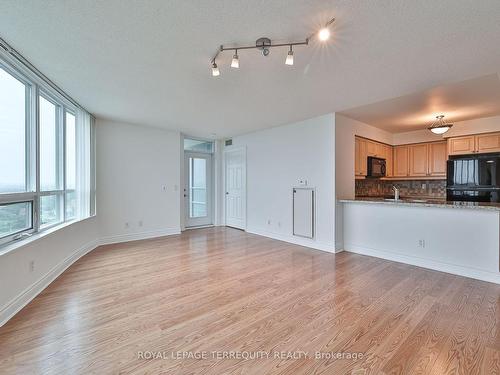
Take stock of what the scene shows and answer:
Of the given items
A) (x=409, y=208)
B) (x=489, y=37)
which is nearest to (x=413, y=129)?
(x=409, y=208)

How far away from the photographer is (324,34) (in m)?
2.00

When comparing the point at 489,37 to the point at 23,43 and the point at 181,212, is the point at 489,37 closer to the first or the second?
the point at 23,43

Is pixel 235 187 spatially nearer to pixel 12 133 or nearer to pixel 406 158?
pixel 406 158

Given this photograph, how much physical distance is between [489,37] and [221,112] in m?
3.35

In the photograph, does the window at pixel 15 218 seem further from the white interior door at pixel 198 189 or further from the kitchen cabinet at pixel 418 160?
the kitchen cabinet at pixel 418 160

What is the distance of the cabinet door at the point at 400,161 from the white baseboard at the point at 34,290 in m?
6.77

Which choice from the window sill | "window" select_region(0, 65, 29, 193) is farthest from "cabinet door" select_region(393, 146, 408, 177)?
"window" select_region(0, 65, 29, 193)

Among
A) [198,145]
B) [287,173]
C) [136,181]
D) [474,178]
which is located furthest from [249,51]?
[474,178]

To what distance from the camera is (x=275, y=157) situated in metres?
5.39

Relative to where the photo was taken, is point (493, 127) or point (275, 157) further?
point (275, 157)

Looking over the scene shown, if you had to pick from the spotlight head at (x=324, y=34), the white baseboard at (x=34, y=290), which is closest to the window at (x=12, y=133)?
the white baseboard at (x=34, y=290)

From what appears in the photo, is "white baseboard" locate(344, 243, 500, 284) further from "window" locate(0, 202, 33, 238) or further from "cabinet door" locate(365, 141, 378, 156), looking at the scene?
"window" locate(0, 202, 33, 238)

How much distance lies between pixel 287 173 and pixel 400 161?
9.73 feet

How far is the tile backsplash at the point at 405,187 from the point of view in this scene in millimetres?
5656
